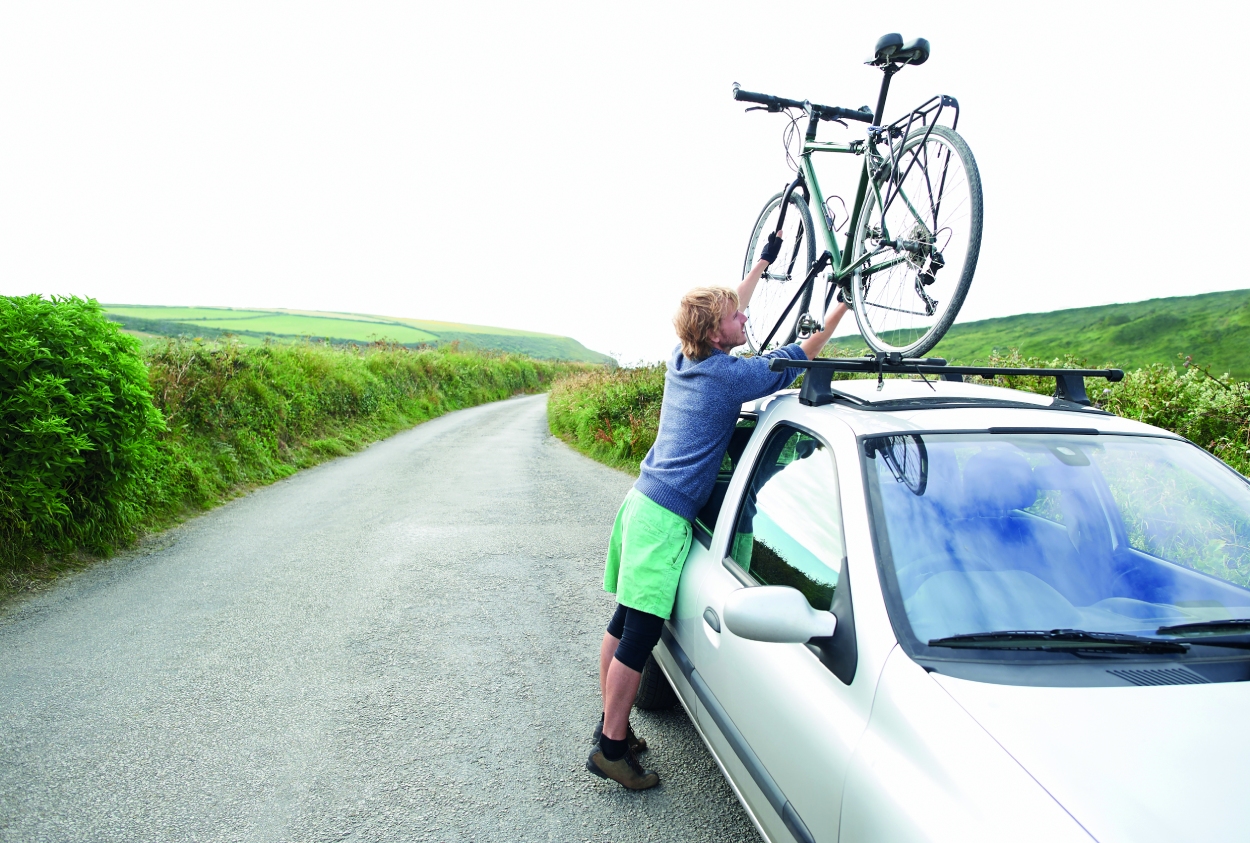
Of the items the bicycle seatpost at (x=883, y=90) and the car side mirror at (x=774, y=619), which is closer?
the car side mirror at (x=774, y=619)

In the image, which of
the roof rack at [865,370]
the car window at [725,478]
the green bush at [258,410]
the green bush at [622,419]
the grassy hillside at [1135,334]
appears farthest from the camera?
the green bush at [622,419]

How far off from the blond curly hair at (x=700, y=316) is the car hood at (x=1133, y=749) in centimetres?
167

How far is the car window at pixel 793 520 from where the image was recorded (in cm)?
218

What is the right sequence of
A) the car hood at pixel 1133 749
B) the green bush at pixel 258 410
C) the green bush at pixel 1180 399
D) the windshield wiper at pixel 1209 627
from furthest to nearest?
1. the green bush at pixel 258 410
2. the green bush at pixel 1180 399
3. the windshield wiper at pixel 1209 627
4. the car hood at pixel 1133 749

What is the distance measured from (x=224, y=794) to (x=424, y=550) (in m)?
4.03

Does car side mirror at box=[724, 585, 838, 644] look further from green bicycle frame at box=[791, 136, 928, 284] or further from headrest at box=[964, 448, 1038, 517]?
green bicycle frame at box=[791, 136, 928, 284]

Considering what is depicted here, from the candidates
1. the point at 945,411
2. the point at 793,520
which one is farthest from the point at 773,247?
the point at 793,520

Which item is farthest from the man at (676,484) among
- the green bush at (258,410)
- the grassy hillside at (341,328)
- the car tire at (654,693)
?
the grassy hillside at (341,328)

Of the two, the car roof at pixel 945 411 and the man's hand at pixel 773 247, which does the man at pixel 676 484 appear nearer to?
the car roof at pixel 945 411

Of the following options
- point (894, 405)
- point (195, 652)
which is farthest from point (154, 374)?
point (894, 405)

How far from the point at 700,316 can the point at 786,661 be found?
1418 mm

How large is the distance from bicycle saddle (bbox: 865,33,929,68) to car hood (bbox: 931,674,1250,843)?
3.22m

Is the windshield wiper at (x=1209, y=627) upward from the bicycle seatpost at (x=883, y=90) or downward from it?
downward

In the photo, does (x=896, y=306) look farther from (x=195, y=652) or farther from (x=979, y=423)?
(x=195, y=652)
